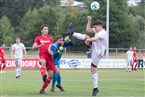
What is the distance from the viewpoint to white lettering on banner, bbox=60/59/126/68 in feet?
150

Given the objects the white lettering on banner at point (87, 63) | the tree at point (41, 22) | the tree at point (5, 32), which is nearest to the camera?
the white lettering on banner at point (87, 63)

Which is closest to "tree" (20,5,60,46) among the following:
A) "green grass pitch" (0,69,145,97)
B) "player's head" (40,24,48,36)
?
"green grass pitch" (0,69,145,97)

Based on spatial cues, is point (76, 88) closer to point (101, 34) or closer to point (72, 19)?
point (101, 34)

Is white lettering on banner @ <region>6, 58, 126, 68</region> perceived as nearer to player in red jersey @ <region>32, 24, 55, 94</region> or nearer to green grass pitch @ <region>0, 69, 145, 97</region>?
green grass pitch @ <region>0, 69, 145, 97</region>

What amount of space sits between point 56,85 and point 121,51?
136ft

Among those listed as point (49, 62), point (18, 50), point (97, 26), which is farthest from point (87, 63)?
point (97, 26)

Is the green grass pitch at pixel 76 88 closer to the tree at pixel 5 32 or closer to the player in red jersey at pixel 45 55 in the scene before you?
the player in red jersey at pixel 45 55

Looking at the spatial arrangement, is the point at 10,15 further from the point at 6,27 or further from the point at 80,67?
the point at 80,67

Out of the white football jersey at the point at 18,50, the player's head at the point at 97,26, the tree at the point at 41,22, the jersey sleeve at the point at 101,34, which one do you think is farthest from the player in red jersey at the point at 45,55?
the tree at the point at 41,22

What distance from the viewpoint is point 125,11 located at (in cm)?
7856

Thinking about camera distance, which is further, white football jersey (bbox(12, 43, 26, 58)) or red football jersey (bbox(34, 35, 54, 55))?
white football jersey (bbox(12, 43, 26, 58))

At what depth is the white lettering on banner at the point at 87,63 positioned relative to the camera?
1801 inches

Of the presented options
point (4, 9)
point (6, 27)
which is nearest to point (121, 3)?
point (6, 27)

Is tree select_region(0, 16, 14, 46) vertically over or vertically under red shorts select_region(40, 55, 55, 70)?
under
